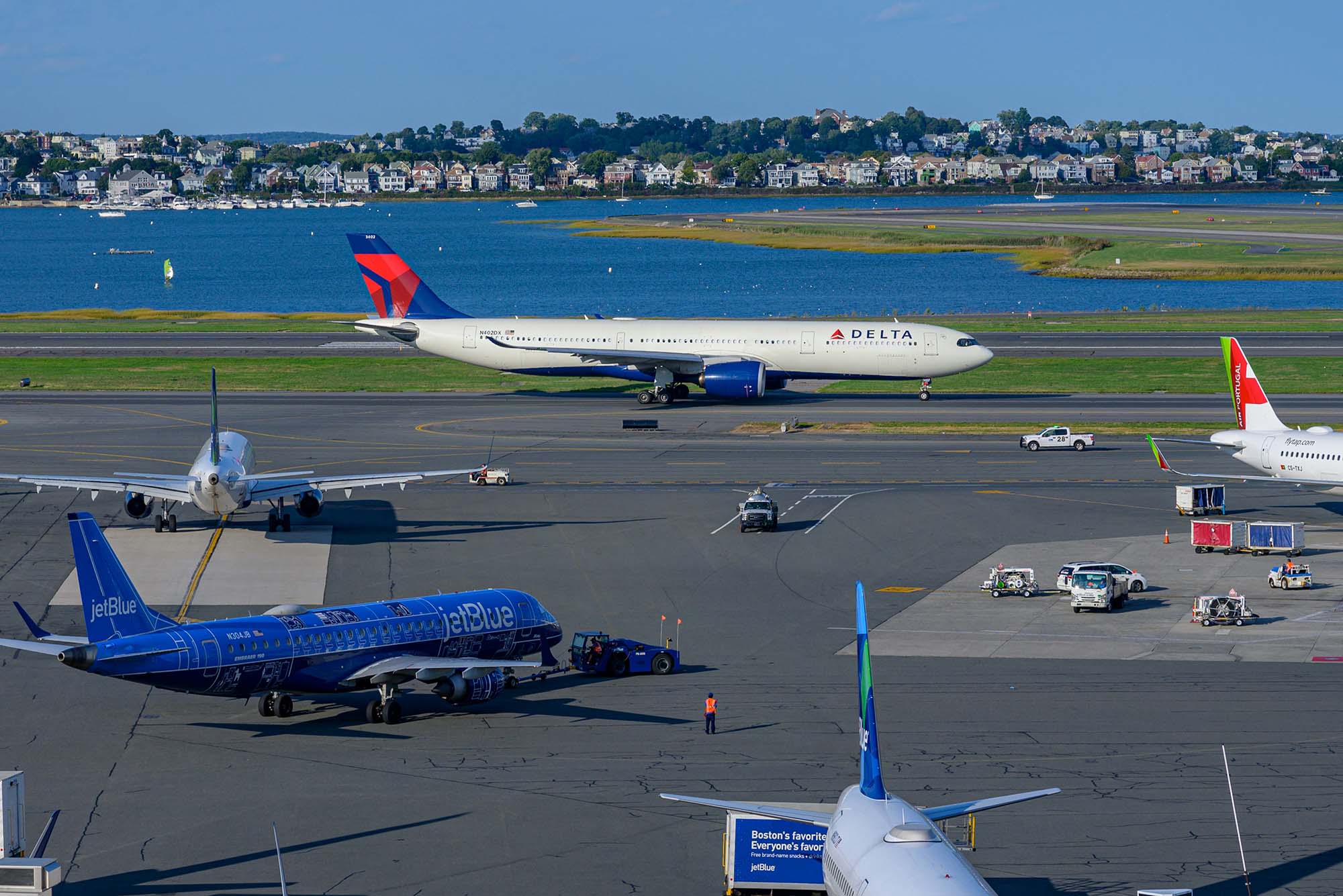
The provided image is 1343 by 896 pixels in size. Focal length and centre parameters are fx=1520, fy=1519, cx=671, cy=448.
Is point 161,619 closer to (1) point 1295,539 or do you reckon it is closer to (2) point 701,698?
(2) point 701,698

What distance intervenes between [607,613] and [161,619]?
18366mm

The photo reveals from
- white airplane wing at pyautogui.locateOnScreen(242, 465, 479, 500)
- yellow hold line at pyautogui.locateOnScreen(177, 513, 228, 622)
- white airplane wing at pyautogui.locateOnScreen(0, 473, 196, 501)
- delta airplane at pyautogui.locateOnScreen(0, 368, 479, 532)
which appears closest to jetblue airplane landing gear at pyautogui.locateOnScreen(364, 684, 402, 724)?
yellow hold line at pyautogui.locateOnScreen(177, 513, 228, 622)

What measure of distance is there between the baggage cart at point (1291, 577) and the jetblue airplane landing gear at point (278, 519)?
41908 mm

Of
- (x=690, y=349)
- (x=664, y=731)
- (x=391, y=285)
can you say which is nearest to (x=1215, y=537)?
(x=664, y=731)

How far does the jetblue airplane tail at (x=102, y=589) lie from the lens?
3969 cm

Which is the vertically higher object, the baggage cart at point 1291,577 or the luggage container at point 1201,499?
the luggage container at point 1201,499

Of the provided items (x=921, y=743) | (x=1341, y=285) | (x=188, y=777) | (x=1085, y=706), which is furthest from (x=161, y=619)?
(x=1341, y=285)

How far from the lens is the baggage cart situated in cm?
5912

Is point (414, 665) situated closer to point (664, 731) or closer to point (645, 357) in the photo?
point (664, 731)

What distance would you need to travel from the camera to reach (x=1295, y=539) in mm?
64375

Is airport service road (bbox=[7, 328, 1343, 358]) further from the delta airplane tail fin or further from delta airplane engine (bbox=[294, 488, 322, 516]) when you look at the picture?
delta airplane engine (bbox=[294, 488, 322, 516])

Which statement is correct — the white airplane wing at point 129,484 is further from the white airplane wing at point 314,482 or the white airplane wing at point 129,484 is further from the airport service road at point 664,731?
the white airplane wing at point 314,482

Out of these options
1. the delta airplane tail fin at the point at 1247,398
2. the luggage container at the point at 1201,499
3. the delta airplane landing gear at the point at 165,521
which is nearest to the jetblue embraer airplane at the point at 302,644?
the delta airplane landing gear at the point at 165,521

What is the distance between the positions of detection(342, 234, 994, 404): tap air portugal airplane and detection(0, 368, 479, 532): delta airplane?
36671 mm
